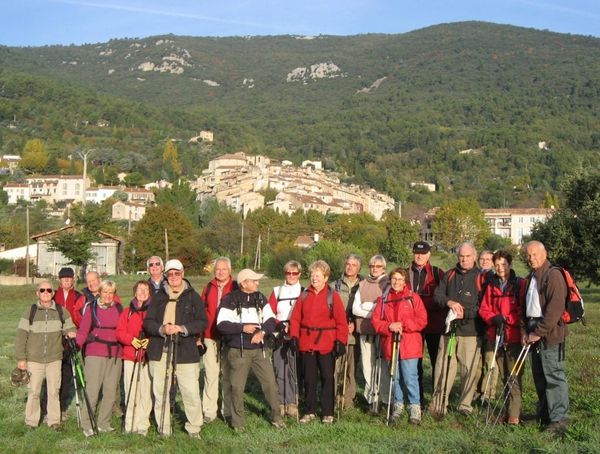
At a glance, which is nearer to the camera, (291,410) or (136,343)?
(136,343)

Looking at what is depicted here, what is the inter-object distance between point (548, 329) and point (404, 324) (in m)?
1.59

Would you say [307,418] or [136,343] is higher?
[136,343]

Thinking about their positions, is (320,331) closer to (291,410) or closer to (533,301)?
(291,410)

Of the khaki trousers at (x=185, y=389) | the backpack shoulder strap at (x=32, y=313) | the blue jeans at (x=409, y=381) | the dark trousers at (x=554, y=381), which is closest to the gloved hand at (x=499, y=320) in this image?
the dark trousers at (x=554, y=381)

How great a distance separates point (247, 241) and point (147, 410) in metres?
66.6

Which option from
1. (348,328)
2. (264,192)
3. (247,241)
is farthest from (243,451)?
(264,192)

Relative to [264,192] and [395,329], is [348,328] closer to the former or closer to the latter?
[395,329]

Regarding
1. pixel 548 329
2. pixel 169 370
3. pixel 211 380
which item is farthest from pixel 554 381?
pixel 169 370

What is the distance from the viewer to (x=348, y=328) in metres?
9.06

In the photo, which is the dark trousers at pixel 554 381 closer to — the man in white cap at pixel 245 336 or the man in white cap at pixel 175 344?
the man in white cap at pixel 245 336

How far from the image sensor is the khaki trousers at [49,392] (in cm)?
881

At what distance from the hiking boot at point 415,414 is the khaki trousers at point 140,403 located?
112 inches

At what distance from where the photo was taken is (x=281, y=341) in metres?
9.06

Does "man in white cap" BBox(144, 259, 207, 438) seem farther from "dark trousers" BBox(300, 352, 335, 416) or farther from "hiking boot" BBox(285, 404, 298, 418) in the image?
"dark trousers" BBox(300, 352, 335, 416)
